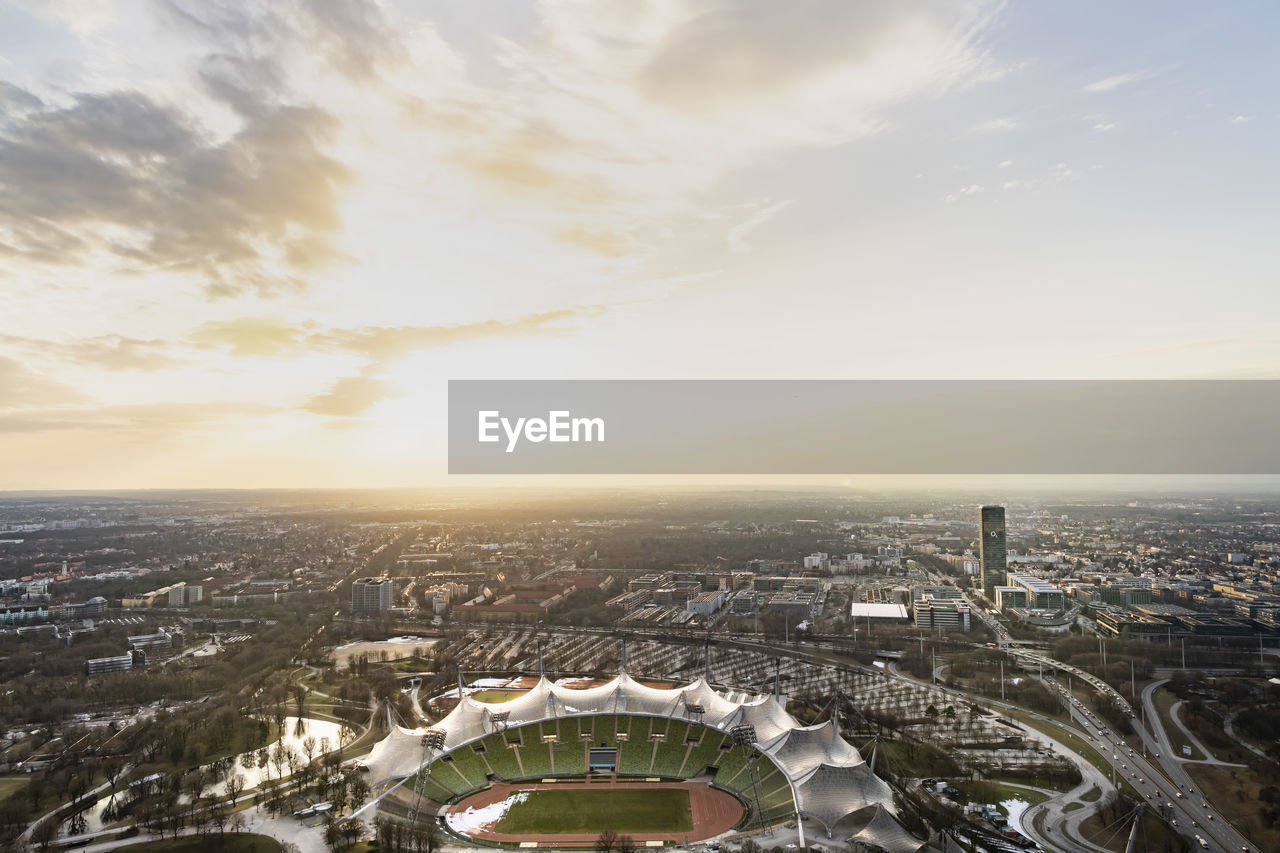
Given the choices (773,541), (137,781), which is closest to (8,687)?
(137,781)

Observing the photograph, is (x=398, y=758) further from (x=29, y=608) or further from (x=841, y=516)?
(x=841, y=516)

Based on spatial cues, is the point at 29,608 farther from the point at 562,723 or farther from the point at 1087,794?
the point at 1087,794

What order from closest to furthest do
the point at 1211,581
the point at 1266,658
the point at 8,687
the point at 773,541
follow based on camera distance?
the point at 8,687 → the point at 1266,658 → the point at 1211,581 → the point at 773,541

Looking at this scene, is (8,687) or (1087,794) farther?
(8,687)

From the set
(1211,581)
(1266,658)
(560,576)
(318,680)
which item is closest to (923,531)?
(1211,581)

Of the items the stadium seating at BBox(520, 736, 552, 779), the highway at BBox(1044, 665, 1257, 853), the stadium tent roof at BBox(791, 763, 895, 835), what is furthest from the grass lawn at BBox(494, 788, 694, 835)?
the highway at BBox(1044, 665, 1257, 853)

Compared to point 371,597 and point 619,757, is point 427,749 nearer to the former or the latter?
point 619,757

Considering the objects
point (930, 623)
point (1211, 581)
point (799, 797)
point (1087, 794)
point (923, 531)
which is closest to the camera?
point (799, 797)
